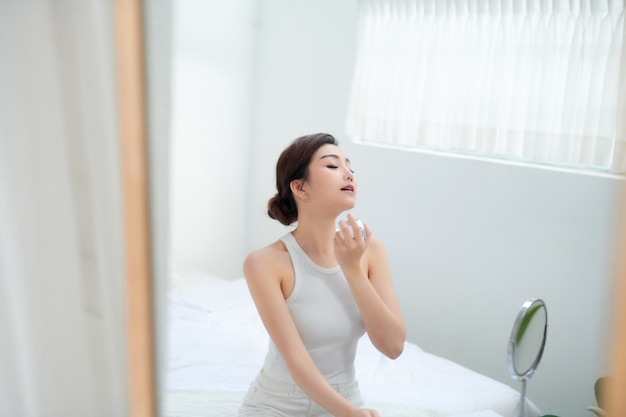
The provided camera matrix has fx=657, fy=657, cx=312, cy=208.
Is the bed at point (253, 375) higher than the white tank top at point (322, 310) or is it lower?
lower

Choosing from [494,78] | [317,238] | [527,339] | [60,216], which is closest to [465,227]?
[494,78]

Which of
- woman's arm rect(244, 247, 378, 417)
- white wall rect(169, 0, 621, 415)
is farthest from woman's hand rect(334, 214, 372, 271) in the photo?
white wall rect(169, 0, 621, 415)

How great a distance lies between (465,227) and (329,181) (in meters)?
0.60

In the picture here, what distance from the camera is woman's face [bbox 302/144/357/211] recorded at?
3.17ft

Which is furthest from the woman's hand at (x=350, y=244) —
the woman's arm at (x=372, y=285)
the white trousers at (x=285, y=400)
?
the white trousers at (x=285, y=400)

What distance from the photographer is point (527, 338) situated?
1.02m

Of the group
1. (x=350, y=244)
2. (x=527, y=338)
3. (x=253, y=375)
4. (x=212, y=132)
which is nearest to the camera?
(x=350, y=244)

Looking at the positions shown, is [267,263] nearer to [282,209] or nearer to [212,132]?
[282,209]

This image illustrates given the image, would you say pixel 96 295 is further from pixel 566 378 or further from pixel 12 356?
pixel 566 378

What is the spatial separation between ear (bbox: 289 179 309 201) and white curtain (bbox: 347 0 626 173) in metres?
0.49

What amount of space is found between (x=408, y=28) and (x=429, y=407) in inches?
33.3

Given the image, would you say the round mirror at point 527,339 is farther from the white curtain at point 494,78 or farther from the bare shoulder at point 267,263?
the bare shoulder at point 267,263

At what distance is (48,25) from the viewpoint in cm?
90

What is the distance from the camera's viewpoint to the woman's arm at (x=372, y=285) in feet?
3.04
